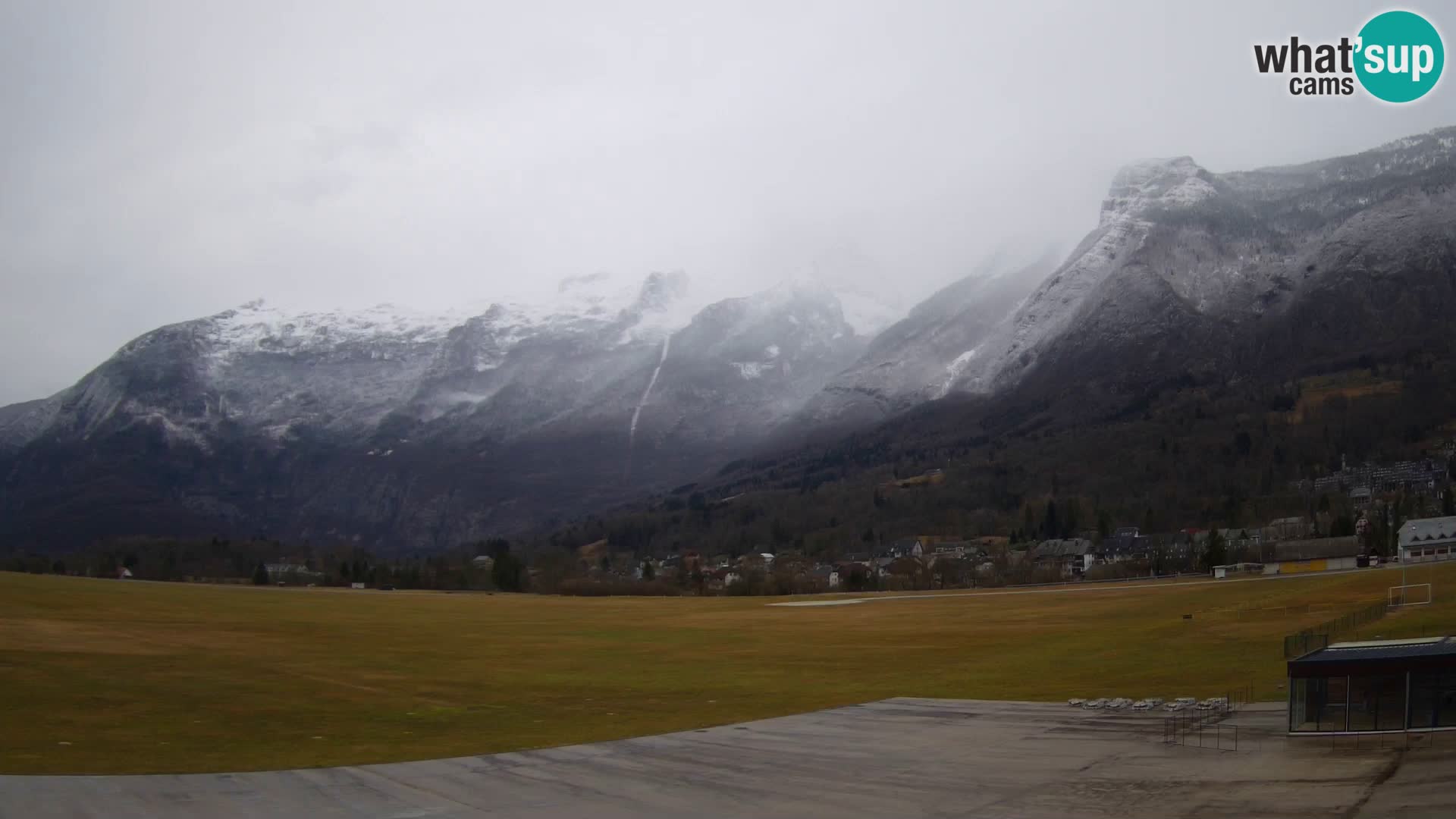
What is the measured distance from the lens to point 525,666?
184ft

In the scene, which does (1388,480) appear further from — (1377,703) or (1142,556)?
(1377,703)

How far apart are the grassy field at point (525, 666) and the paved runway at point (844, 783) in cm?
236

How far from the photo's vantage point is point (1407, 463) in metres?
197

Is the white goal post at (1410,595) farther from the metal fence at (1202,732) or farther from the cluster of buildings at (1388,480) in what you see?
the cluster of buildings at (1388,480)

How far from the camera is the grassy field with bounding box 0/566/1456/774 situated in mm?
34344

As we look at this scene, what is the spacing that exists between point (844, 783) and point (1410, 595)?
147ft

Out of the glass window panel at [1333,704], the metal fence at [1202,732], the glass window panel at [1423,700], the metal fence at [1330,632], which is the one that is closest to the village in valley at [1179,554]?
the metal fence at [1330,632]

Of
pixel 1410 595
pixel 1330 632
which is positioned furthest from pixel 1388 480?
pixel 1330 632

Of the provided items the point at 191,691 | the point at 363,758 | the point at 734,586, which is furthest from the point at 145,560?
the point at 363,758

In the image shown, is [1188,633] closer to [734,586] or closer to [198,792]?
[198,792]

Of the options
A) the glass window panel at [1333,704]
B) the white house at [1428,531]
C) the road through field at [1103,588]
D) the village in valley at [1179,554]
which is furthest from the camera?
the village in valley at [1179,554]

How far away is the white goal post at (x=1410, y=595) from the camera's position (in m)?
56.6

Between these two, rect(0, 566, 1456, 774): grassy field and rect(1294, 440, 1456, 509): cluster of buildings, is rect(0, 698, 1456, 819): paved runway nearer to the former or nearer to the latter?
rect(0, 566, 1456, 774): grassy field

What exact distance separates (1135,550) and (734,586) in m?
60.6
